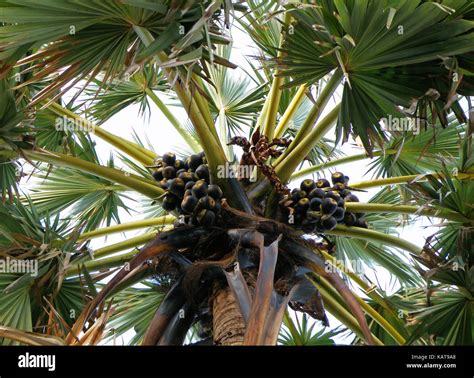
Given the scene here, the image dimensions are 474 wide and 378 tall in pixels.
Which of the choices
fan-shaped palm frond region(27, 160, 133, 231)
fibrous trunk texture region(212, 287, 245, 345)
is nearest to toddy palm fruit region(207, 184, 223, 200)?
fibrous trunk texture region(212, 287, 245, 345)

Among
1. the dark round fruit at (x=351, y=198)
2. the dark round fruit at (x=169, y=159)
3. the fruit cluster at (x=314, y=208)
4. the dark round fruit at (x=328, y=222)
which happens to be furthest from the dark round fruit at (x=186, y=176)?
the dark round fruit at (x=351, y=198)

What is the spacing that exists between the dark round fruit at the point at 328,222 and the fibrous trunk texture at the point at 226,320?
715 mm

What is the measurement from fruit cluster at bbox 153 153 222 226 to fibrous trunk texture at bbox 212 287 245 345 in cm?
41

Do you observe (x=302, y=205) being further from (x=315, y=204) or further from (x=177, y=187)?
(x=177, y=187)

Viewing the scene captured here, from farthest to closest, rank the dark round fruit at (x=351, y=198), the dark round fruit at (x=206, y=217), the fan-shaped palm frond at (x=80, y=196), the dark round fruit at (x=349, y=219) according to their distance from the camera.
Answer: the fan-shaped palm frond at (x=80, y=196) < the dark round fruit at (x=351, y=198) < the dark round fruit at (x=349, y=219) < the dark round fruit at (x=206, y=217)

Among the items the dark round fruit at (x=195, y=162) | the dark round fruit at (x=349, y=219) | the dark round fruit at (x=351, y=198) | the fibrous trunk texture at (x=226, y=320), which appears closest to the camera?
the fibrous trunk texture at (x=226, y=320)

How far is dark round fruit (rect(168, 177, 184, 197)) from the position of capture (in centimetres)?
400

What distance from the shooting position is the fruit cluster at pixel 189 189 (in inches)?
150

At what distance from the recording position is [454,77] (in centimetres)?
348

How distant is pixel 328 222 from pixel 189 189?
82cm

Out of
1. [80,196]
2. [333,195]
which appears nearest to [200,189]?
[333,195]

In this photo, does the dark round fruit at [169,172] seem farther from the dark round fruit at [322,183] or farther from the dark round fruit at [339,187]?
the dark round fruit at [339,187]
